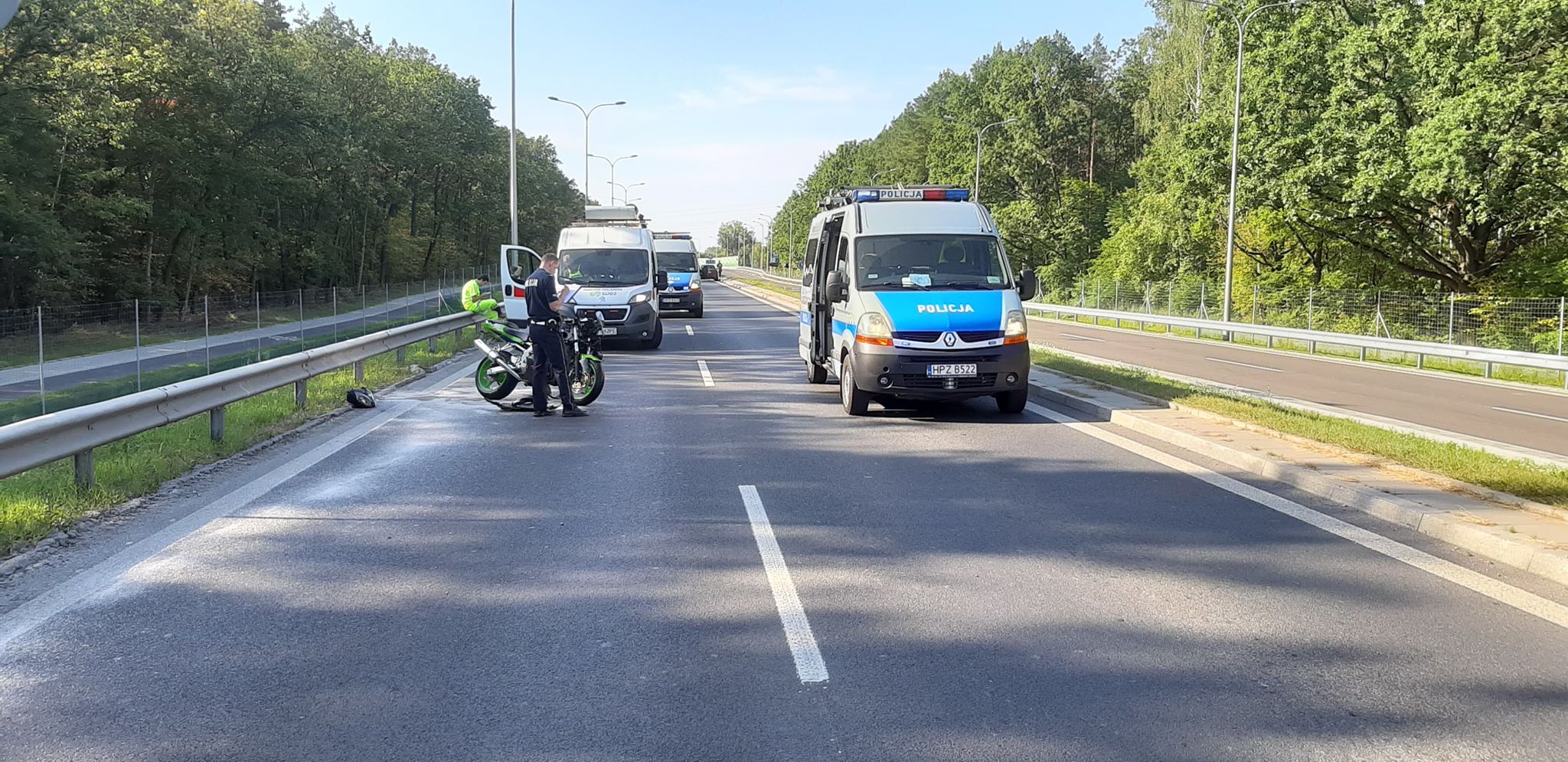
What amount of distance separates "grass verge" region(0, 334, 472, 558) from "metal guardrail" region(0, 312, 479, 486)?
9.7 inches

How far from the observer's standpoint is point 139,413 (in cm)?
820

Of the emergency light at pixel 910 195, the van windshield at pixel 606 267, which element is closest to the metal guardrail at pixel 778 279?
the van windshield at pixel 606 267

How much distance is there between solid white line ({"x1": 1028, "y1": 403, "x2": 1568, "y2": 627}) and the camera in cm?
514

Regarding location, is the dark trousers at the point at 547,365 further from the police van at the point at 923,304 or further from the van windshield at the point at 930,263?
the van windshield at the point at 930,263

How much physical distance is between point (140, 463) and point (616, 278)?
13.6 m

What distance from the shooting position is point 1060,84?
2579 inches

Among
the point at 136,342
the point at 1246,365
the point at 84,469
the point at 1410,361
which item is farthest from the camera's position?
the point at 1410,361

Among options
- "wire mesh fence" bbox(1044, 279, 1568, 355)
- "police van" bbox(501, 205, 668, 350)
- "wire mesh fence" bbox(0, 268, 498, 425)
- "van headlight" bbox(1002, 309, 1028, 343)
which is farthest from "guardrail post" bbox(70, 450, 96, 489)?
"wire mesh fence" bbox(1044, 279, 1568, 355)

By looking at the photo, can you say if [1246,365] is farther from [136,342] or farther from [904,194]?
[136,342]

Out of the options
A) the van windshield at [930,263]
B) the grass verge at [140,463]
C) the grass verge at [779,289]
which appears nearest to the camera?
the grass verge at [140,463]

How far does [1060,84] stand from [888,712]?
66591 mm

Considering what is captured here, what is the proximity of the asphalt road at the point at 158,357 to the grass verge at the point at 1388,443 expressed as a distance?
1211 centimetres

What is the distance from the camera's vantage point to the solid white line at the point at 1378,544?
5137mm

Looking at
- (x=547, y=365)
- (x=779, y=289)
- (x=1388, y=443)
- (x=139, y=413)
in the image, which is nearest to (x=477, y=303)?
(x=547, y=365)
